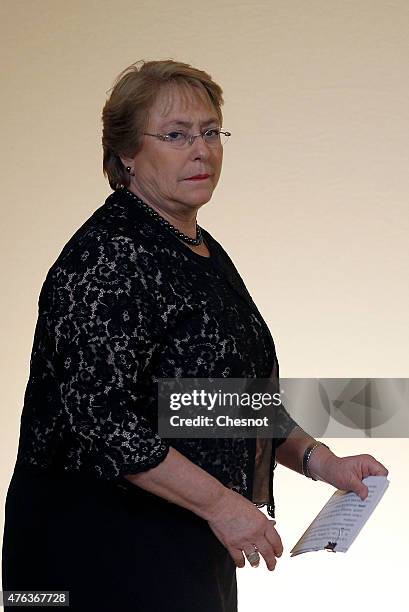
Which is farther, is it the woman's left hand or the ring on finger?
the woman's left hand

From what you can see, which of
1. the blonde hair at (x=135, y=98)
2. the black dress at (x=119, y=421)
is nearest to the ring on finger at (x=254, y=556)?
the black dress at (x=119, y=421)

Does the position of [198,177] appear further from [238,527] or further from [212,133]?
[238,527]

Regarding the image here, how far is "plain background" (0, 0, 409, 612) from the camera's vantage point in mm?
3393

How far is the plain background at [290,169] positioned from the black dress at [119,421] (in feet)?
5.96

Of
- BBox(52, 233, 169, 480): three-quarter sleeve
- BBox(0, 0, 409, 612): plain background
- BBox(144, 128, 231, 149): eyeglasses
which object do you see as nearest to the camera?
BBox(52, 233, 169, 480): three-quarter sleeve

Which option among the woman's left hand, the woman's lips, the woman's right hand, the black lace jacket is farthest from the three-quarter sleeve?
the woman's left hand

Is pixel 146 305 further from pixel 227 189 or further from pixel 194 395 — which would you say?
pixel 227 189

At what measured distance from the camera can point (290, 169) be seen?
11.2 feet

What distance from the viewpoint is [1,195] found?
3473 millimetres

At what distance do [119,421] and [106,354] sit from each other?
0.29ft

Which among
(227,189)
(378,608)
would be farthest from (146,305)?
(378,608)

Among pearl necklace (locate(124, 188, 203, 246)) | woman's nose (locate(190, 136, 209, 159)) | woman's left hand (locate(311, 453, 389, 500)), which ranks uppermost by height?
woman's nose (locate(190, 136, 209, 159))

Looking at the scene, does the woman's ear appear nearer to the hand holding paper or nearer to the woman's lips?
the woman's lips

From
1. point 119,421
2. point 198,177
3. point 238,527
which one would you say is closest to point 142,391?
point 119,421
